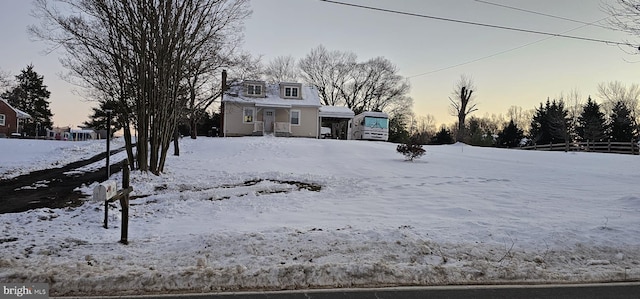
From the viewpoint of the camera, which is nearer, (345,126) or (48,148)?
(48,148)

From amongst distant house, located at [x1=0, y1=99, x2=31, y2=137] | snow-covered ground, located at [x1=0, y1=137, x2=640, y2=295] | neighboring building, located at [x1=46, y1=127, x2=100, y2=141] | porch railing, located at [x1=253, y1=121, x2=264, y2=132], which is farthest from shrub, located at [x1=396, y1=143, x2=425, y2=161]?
distant house, located at [x1=0, y1=99, x2=31, y2=137]

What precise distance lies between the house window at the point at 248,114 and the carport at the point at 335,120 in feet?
21.3

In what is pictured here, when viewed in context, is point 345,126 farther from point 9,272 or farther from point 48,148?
point 9,272

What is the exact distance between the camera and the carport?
3960 centimetres

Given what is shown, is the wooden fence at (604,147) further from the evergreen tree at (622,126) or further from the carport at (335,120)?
the carport at (335,120)

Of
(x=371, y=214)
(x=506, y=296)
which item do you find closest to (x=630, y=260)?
(x=506, y=296)

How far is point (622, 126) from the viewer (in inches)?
1639

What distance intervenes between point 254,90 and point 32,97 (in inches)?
1564

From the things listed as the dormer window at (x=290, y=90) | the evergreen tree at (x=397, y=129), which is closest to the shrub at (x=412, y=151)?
the dormer window at (x=290, y=90)

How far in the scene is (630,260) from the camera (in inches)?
211

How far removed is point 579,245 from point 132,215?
7472 millimetres

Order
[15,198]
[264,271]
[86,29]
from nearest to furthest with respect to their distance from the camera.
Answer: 1. [264,271]
2. [15,198]
3. [86,29]

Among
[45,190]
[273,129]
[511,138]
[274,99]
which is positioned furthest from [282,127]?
[511,138]

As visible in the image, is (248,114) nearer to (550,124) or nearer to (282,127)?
(282,127)
